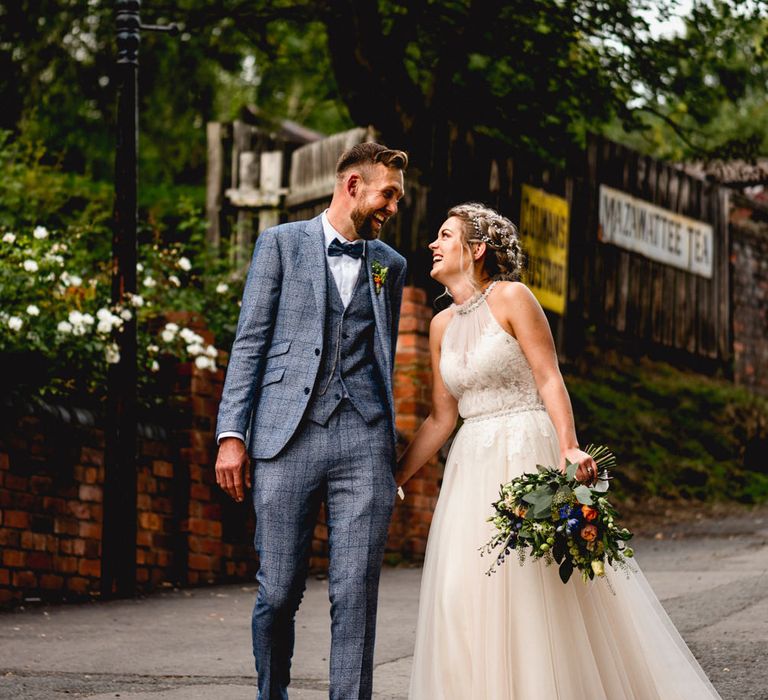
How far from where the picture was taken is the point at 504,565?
4.61m

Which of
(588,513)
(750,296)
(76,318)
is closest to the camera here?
(588,513)

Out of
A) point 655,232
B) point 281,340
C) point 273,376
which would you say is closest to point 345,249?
point 281,340

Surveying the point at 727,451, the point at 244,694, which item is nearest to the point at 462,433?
the point at 244,694

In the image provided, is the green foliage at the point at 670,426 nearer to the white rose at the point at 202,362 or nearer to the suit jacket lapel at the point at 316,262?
the white rose at the point at 202,362

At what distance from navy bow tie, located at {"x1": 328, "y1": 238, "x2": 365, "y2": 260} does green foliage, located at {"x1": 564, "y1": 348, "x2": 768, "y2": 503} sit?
366 inches

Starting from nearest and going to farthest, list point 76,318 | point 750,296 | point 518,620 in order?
1. point 518,620
2. point 76,318
3. point 750,296

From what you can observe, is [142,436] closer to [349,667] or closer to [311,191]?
[311,191]

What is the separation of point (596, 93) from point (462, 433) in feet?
27.5

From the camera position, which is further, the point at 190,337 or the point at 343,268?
the point at 190,337

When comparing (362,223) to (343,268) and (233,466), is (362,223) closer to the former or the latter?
(343,268)

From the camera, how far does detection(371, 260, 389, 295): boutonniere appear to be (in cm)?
471

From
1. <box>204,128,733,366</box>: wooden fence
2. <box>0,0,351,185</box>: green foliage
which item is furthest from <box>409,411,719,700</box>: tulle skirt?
<box>0,0,351,185</box>: green foliage

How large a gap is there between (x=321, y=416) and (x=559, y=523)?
84cm

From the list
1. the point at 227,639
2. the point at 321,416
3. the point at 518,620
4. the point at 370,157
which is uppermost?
the point at 370,157
